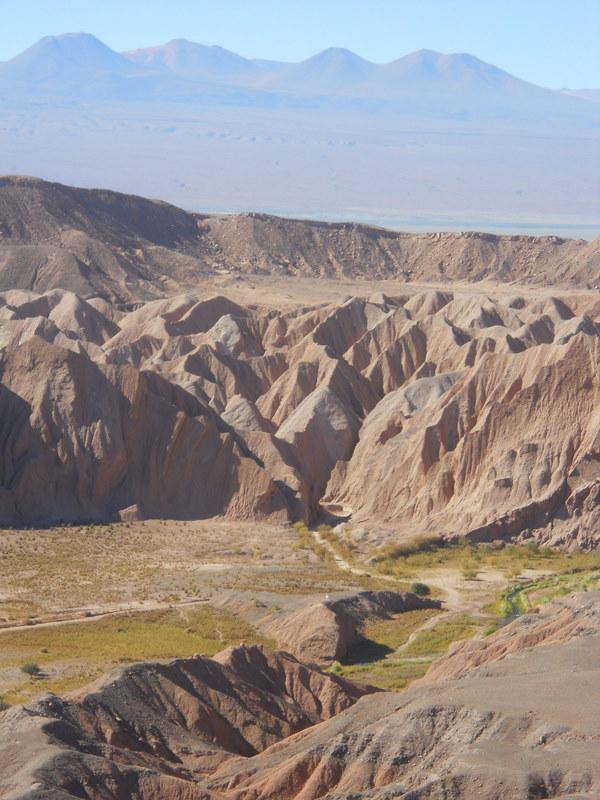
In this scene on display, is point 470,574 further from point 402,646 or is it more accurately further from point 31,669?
point 31,669

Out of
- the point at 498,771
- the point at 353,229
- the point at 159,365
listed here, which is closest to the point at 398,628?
the point at 498,771

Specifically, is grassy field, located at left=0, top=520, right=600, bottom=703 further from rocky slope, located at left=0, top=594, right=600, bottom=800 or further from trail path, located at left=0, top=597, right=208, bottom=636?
rocky slope, located at left=0, top=594, right=600, bottom=800

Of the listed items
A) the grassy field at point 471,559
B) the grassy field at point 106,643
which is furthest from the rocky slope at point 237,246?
the grassy field at point 106,643

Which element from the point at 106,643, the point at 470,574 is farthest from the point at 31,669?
the point at 470,574

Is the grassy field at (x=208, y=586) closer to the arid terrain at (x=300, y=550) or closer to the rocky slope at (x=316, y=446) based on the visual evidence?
the arid terrain at (x=300, y=550)

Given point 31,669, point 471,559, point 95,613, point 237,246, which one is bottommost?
point 471,559

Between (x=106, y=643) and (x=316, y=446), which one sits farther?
(x=316, y=446)
